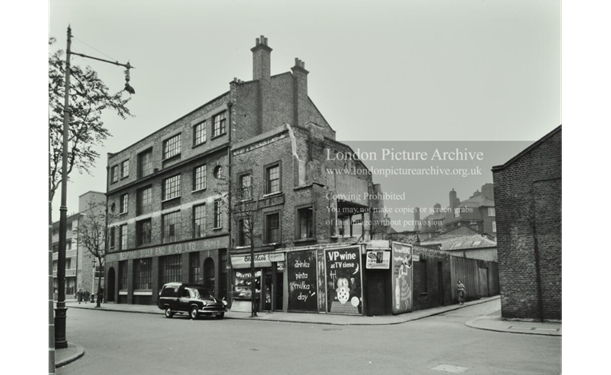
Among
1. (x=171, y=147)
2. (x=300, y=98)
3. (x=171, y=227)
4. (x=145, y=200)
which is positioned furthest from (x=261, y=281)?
(x=300, y=98)

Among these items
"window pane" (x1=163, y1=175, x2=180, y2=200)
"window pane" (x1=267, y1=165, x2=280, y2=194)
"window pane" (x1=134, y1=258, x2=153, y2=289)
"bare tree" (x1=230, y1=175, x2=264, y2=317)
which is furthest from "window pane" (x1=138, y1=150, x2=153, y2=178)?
"window pane" (x1=267, y1=165, x2=280, y2=194)

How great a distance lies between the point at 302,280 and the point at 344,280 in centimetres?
272

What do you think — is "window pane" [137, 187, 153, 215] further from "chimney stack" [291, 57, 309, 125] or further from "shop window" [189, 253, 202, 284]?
"chimney stack" [291, 57, 309, 125]

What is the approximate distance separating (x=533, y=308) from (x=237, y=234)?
14898 mm

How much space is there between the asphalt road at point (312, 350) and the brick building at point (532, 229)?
3.16 metres

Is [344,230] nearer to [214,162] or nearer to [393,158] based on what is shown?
[214,162]

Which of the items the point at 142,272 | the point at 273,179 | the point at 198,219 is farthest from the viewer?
the point at 273,179

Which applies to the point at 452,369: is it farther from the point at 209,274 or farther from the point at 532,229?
the point at 209,274

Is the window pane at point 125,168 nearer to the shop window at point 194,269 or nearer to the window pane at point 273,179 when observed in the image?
the shop window at point 194,269

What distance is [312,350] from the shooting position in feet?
36.0

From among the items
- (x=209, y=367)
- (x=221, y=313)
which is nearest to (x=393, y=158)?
(x=209, y=367)

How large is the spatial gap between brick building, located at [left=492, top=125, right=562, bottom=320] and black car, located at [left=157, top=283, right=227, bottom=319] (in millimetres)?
12521

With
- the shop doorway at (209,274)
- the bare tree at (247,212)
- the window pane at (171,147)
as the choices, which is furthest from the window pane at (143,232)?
the bare tree at (247,212)

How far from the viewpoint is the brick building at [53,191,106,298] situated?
16234mm
